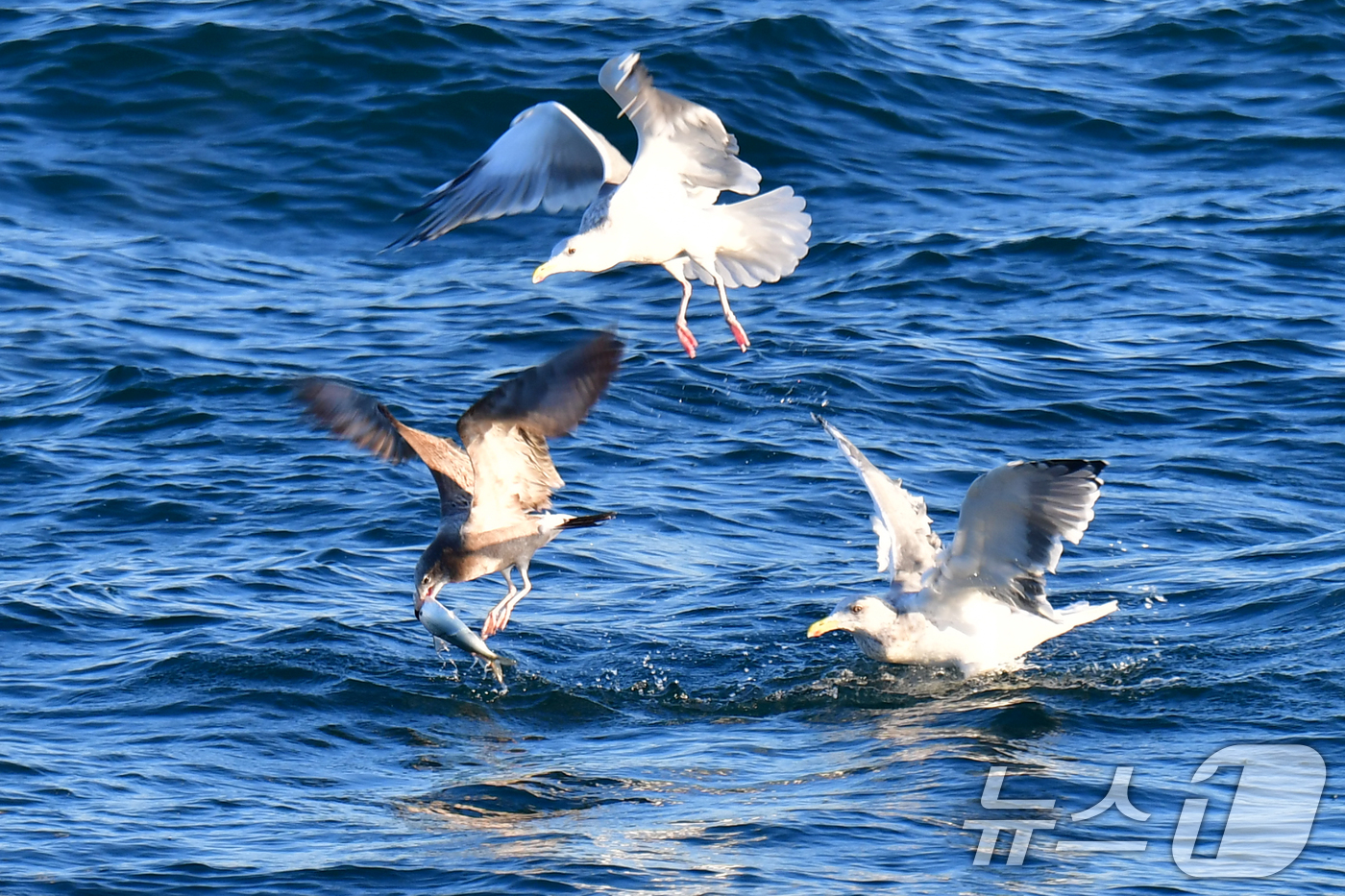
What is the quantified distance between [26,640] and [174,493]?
2.08 metres

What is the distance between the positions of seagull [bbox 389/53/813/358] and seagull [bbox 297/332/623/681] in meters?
0.91

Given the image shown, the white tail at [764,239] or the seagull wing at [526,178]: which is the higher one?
the seagull wing at [526,178]

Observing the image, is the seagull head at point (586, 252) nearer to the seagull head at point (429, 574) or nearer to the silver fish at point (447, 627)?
the seagull head at point (429, 574)

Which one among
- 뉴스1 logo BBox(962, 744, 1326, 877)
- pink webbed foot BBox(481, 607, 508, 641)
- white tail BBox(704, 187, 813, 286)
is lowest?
뉴스1 logo BBox(962, 744, 1326, 877)

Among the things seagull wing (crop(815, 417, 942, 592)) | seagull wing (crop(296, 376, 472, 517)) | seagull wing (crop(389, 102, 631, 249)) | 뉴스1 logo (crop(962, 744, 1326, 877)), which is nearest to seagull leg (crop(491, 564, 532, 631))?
seagull wing (crop(296, 376, 472, 517))

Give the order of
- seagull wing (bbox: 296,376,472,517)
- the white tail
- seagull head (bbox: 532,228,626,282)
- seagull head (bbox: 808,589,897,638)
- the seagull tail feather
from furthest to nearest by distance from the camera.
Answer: the white tail, seagull head (bbox: 808,589,897,638), seagull head (bbox: 532,228,626,282), seagull wing (bbox: 296,376,472,517), the seagull tail feather

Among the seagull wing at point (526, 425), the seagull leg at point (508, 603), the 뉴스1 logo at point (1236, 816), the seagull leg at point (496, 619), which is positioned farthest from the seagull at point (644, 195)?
the 뉴스1 logo at point (1236, 816)

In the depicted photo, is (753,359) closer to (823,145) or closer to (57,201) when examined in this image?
(823,145)

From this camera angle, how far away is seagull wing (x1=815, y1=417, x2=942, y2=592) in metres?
8.60

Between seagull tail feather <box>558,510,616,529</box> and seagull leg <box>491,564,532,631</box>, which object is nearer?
seagull tail feather <box>558,510,616,529</box>

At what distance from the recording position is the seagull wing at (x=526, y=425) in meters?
7.24

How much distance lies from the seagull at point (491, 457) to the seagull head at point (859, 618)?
141 centimetres

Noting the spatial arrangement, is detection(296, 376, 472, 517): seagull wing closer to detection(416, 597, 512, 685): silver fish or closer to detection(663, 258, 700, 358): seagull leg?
detection(416, 597, 512, 685): silver fish

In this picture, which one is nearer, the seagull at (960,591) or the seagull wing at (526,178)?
the seagull at (960,591)
